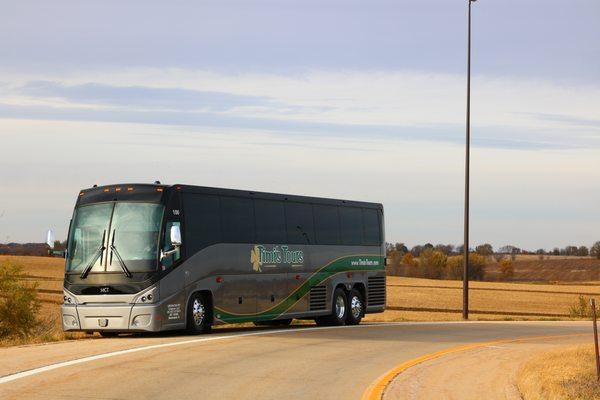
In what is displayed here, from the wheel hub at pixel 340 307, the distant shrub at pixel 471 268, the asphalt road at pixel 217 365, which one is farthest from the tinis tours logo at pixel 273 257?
the distant shrub at pixel 471 268

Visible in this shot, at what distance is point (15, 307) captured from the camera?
40719mm

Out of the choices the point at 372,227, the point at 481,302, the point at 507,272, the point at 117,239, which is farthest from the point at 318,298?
the point at 507,272

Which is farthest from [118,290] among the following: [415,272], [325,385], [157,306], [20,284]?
[415,272]

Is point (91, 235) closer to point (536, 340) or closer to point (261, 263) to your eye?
point (261, 263)

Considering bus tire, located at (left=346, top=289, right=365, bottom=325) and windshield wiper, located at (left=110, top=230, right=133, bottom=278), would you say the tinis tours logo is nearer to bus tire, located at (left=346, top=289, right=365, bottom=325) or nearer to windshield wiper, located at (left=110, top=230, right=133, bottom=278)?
bus tire, located at (left=346, top=289, right=365, bottom=325)

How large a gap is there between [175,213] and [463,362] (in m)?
7.64

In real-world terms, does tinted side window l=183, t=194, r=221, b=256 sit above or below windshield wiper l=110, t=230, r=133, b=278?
above

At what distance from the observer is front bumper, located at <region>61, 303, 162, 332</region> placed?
21.9 metres

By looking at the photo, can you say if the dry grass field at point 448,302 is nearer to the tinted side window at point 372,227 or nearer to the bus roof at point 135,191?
the tinted side window at point 372,227

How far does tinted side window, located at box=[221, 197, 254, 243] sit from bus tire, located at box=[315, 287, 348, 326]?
4740 millimetres

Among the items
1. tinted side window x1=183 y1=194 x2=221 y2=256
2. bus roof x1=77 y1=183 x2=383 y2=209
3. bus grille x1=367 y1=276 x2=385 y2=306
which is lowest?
bus grille x1=367 y1=276 x2=385 y2=306

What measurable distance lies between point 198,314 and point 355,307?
809 centimetres

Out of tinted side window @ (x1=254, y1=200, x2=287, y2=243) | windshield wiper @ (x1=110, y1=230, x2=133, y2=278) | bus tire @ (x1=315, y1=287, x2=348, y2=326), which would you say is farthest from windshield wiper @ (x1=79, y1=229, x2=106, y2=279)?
bus tire @ (x1=315, y1=287, x2=348, y2=326)

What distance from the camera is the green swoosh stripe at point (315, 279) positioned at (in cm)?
2484
